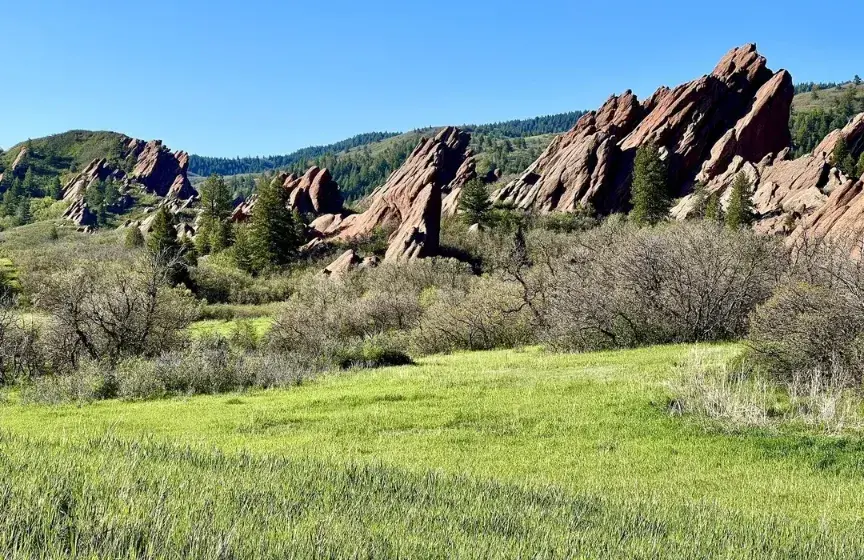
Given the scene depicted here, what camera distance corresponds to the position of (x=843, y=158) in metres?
87.2

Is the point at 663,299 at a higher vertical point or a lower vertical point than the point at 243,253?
lower

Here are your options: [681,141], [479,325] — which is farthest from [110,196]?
[479,325]

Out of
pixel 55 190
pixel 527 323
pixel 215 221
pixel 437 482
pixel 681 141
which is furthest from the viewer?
pixel 55 190

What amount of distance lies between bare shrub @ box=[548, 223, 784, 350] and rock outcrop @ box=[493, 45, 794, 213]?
61693 mm

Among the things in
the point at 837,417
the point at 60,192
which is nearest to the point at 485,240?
the point at 837,417

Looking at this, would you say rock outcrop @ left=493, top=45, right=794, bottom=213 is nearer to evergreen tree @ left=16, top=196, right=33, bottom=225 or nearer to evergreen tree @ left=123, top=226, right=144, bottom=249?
evergreen tree @ left=123, top=226, right=144, bottom=249

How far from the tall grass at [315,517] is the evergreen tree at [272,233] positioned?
67309 millimetres

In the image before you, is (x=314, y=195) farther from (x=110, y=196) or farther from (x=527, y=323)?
(x=110, y=196)

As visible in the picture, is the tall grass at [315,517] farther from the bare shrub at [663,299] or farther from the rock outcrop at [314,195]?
the rock outcrop at [314,195]

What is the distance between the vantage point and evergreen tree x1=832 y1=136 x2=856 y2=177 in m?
84.2

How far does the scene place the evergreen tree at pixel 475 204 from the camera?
80062 mm

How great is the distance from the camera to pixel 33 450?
571 cm

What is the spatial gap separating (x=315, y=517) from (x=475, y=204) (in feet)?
255

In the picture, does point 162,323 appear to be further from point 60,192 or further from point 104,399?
point 60,192
